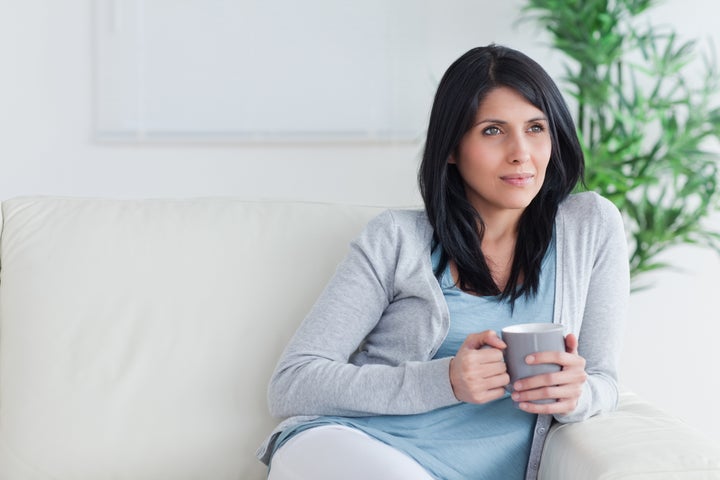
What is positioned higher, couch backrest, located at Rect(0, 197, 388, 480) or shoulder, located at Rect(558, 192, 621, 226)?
shoulder, located at Rect(558, 192, 621, 226)

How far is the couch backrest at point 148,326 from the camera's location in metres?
1.62

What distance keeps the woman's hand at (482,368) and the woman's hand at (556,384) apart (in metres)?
0.03


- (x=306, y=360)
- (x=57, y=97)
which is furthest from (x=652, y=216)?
(x=57, y=97)

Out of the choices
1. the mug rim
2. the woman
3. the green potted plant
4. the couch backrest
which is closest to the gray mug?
the mug rim

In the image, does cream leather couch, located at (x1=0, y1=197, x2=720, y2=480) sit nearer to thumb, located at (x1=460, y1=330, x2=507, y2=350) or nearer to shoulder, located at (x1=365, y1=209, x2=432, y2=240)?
shoulder, located at (x1=365, y1=209, x2=432, y2=240)

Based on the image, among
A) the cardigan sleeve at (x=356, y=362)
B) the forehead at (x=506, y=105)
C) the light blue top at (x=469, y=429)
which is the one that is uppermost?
the forehead at (x=506, y=105)

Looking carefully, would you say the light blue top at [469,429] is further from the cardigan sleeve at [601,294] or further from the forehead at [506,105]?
the forehead at [506,105]

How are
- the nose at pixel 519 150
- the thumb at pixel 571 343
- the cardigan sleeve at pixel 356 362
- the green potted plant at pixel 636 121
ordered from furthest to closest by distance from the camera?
the green potted plant at pixel 636 121, the nose at pixel 519 150, the cardigan sleeve at pixel 356 362, the thumb at pixel 571 343

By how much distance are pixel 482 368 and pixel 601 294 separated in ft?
1.21

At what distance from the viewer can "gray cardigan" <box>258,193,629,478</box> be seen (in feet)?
4.80

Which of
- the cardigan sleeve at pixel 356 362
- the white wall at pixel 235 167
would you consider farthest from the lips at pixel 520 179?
the white wall at pixel 235 167

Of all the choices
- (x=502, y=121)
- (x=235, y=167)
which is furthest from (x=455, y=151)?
(x=235, y=167)

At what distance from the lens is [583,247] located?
1606 millimetres

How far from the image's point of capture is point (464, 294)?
1590 millimetres
